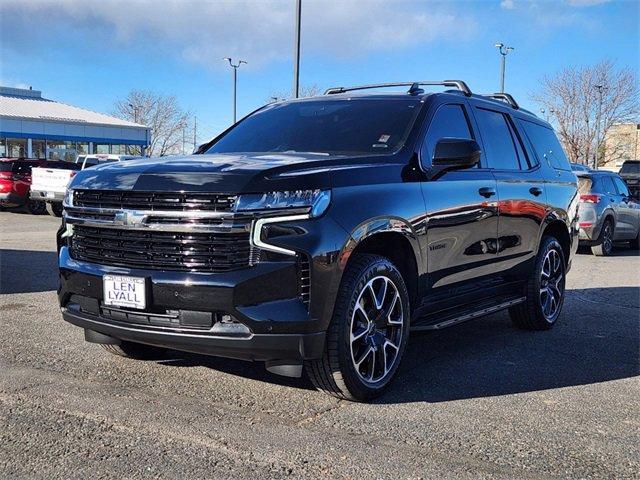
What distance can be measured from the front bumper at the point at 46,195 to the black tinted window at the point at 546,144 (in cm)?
1533

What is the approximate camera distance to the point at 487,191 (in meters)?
5.25

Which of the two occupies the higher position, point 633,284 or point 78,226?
point 78,226

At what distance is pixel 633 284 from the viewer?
9.61 m

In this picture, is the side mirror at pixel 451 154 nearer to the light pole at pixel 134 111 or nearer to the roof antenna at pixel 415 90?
the roof antenna at pixel 415 90

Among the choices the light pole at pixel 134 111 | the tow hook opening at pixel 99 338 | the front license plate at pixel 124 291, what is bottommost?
the tow hook opening at pixel 99 338

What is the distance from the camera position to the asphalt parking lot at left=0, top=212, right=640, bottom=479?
315 cm

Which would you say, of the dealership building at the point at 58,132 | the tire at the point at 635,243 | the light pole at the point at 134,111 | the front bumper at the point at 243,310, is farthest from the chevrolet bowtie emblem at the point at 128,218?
the light pole at the point at 134,111

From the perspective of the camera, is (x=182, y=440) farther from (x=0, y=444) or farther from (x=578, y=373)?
(x=578, y=373)

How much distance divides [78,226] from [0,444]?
4.49 ft

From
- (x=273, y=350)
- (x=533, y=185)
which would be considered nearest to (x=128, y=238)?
(x=273, y=350)

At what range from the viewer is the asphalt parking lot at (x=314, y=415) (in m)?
3.15

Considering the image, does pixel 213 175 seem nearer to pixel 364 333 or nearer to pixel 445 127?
pixel 364 333

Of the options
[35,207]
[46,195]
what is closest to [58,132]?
[35,207]

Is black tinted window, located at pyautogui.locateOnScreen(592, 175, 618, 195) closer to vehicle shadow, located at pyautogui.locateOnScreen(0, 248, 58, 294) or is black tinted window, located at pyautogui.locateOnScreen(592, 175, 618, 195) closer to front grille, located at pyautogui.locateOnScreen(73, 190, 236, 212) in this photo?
vehicle shadow, located at pyautogui.locateOnScreen(0, 248, 58, 294)
